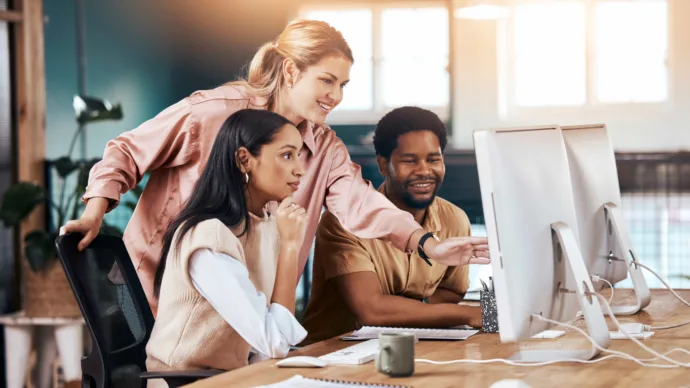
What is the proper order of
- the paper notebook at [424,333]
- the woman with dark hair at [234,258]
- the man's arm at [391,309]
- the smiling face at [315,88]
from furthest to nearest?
the smiling face at [315,88], the man's arm at [391,309], the paper notebook at [424,333], the woman with dark hair at [234,258]

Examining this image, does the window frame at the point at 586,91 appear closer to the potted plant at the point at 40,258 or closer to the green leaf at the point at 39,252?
the potted plant at the point at 40,258

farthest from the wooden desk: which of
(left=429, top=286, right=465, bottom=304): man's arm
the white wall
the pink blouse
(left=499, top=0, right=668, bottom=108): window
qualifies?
(left=499, top=0, right=668, bottom=108): window

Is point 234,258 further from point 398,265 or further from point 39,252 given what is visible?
point 39,252

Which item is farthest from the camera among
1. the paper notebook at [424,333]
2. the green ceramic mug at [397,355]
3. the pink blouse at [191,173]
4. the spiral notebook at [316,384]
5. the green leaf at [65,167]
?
the green leaf at [65,167]

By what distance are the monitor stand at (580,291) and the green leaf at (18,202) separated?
10.9 ft

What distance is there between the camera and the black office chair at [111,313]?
2066mm

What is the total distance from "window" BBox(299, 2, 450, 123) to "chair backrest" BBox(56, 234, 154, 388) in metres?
5.70

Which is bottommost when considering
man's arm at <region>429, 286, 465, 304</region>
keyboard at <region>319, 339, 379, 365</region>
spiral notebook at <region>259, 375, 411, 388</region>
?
man's arm at <region>429, 286, 465, 304</region>

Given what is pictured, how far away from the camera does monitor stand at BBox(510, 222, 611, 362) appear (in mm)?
1799

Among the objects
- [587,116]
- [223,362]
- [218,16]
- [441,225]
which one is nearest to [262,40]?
[218,16]

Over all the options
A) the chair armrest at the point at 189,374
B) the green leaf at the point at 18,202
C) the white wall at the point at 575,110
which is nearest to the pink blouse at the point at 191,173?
the chair armrest at the point at 189,374

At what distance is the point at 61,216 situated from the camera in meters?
4.77

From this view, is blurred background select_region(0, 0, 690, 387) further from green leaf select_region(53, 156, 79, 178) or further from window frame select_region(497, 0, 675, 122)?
green leaf select_region(53, 156, 79, 178)

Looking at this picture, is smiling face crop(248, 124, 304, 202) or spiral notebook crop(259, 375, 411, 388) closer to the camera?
spiral notebook crop(259, 375, 411, 388)
